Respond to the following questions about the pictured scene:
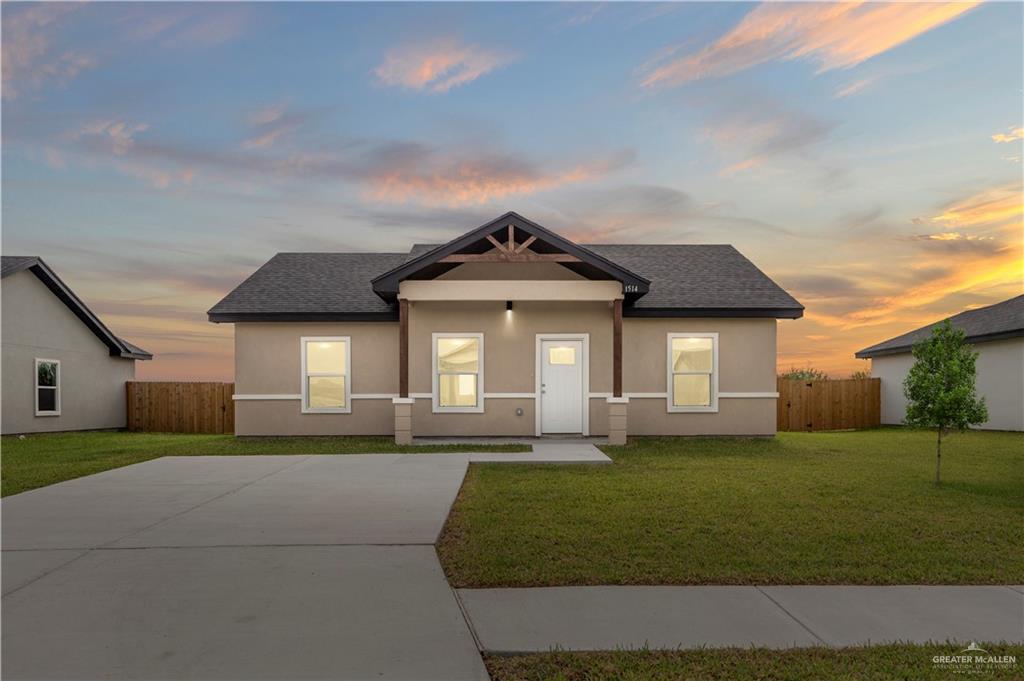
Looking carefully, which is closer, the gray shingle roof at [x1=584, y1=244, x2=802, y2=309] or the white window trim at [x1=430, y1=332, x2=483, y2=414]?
the white window trim at [x1=430, y1=332, x2=483, y2=414]

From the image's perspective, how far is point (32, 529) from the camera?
22.5ft

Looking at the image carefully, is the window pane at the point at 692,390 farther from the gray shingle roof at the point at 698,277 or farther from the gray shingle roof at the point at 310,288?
the gray shingle roof at the point at 310,288

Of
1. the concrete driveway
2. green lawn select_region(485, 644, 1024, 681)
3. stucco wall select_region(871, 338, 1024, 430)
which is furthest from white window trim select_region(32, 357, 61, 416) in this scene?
stucco wall select_region(871, 338, 1024, 430)

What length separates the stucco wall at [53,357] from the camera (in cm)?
1942

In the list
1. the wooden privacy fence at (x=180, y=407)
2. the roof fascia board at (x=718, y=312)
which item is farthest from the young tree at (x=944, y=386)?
the wooden privacy fence at (x=180, y=407)

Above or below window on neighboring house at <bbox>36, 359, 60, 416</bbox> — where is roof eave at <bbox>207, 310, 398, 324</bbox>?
above

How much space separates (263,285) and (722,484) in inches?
550

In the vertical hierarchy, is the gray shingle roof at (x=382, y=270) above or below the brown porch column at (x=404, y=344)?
above

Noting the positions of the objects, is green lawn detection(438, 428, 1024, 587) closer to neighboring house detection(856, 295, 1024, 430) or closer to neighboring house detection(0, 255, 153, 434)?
neighboring house detection(856, 295, 1024, 430)

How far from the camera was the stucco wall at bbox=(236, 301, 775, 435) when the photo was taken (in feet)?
54.3

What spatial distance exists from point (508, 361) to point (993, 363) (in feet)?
57.3

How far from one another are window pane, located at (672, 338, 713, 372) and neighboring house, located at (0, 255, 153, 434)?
65.5 feet

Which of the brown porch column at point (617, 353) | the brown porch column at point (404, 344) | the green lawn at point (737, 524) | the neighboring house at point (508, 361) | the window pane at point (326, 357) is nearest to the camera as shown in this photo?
the green lawn at point (737, 524)

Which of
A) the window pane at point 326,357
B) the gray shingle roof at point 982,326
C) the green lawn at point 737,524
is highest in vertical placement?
the gray shingle roof at point 982,326
